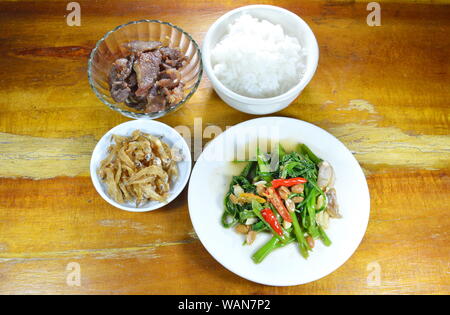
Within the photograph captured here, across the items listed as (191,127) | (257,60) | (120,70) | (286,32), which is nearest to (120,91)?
(120,70)

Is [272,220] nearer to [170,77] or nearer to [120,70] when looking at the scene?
[170,77]

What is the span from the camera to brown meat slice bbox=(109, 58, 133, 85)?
90.3 inches

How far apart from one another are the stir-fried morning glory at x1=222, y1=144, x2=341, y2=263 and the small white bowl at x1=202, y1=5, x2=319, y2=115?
29 cm

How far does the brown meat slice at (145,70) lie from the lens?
7.40ft

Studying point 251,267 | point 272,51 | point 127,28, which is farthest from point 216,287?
point 127,28

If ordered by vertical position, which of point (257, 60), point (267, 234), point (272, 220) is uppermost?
point (257, 60)

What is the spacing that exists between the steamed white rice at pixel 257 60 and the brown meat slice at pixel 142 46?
0.34m

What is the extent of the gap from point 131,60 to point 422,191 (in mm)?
1820

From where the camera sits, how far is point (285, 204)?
2.18m

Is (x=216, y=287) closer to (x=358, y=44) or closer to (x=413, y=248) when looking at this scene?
(x=413, y=248)

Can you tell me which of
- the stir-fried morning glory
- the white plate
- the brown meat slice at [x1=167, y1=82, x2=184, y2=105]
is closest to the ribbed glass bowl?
the brown meat slice at [x1=167, y1=82, x2=184, y2=105]

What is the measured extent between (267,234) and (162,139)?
2.55 ft

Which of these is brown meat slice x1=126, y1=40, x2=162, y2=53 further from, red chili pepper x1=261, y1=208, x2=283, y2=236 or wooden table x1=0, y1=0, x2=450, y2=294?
red chili pepper x1=261, y1=208, x2=283, y2=236

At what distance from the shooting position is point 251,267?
213 cm
